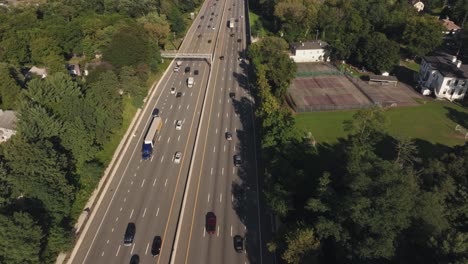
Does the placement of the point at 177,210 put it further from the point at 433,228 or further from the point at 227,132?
the point at 433,228

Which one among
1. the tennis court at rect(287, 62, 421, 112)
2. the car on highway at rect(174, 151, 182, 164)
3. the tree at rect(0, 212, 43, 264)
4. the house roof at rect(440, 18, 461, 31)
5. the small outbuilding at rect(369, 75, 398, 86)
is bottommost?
the car on highway at rect(174, 151, 182, 164)

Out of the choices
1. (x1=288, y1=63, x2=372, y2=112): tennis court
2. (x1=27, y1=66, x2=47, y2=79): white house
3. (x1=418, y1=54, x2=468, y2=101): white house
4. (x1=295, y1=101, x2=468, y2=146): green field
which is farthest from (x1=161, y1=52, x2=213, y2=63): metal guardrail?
(x1=418, y1=54, x2=468, y2=101): white house

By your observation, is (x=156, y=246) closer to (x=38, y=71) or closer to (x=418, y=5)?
(x=38, y=71)

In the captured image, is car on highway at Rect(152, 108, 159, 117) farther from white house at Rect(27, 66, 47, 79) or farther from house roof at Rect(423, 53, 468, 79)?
house roof at Rect(423, 53, 468, 79)

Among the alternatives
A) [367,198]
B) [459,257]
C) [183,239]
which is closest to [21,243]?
[183,239]

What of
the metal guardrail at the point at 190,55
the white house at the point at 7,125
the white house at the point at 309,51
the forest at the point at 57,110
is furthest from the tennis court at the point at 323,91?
the white house at the point at 7,125

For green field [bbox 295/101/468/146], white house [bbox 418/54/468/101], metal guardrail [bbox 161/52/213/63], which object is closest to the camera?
→ green field [bbox 295/101/468/146]
